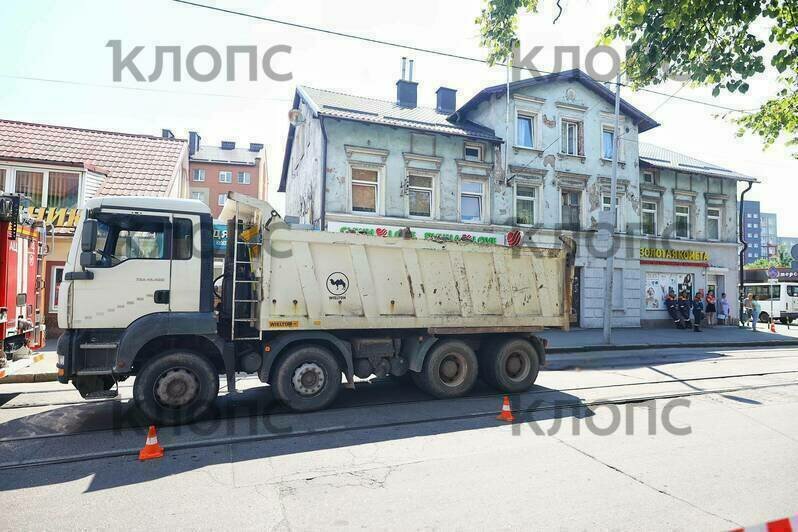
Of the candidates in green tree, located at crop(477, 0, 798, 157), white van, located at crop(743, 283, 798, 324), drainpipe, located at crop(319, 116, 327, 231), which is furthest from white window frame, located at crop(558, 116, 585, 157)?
white van, located at crop(743, 283, 798, 324)

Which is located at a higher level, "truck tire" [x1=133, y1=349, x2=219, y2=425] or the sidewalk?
"truck tire" [x1=133, y1=349, x2=219, y2=425]

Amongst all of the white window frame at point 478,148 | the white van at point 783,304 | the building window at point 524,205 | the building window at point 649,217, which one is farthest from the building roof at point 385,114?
the white van at point 783,304

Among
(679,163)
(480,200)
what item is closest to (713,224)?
(679,163)

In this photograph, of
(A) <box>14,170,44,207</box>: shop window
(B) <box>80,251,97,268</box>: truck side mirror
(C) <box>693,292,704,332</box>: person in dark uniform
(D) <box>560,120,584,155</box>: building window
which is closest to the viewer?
(B) <box>80,251,97,268</box>: truck side mirror

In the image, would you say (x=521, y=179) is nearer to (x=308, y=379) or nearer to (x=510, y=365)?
(x=510, y=365)

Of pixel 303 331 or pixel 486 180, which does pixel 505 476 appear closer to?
pixel 303 331

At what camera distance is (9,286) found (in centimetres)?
725

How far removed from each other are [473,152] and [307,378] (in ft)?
50.2

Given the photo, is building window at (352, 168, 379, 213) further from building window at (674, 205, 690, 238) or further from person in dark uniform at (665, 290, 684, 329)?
building window at (674, 205, 690, 238)

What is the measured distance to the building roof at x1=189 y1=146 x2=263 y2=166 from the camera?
54719 mm

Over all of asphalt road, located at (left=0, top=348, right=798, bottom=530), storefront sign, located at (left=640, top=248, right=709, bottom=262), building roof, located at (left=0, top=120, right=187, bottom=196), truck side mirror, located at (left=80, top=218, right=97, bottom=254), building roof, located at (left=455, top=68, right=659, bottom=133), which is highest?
building roof, located at (left=455, top=68, right=659, bottom=133)

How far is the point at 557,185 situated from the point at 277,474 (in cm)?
1927

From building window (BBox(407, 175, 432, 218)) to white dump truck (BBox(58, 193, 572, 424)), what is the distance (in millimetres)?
10569

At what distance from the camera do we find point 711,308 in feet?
75.5
